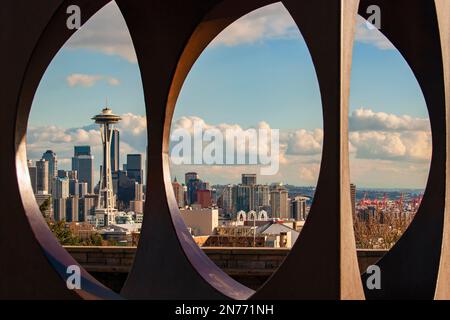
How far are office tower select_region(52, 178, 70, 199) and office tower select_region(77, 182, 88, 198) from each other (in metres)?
6.54

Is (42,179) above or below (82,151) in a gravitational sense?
below

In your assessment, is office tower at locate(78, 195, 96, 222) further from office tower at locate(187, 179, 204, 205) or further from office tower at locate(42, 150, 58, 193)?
office tower at locate(187, 179, 204, 205)

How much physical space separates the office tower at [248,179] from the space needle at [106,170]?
11.7 metres

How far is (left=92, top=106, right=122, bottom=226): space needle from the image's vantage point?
7827cm

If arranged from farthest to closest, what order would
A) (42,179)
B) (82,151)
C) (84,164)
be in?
(82,151)
(84,164)
(42,179)

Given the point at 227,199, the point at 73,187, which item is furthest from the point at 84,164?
the point at 227,199

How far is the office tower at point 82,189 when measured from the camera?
121 meters

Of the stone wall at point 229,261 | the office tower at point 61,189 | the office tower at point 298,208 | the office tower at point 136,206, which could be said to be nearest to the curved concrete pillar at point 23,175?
the stone wall at point 229,261

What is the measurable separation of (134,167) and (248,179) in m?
40.1

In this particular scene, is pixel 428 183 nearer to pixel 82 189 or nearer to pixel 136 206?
pixel 136 206

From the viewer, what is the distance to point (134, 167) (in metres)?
112

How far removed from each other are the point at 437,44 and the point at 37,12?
5.70 meters

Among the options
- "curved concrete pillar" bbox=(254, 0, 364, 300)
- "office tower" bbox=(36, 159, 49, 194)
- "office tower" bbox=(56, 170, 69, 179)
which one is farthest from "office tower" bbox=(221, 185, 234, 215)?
"curved concrete pillar" bbox=(254, 0, 364, 300)

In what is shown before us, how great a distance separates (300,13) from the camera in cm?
1109
